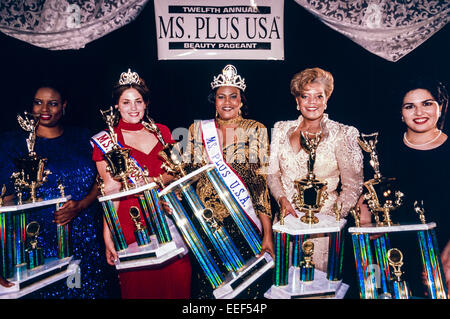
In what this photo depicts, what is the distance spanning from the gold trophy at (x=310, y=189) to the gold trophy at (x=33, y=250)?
154cm

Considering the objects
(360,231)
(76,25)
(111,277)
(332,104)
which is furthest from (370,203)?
(76,25)

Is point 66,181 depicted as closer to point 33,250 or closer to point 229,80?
point 33,250

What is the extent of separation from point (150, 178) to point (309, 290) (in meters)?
1.15

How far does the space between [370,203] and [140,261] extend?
1300 millimetres

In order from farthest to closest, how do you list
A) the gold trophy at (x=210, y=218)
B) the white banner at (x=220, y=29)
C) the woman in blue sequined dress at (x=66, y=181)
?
the white banner at (x=220, y=29)
the woman in blue sequined dress at (x=66, y=181)
the gold trophy at (x=210, y=218)

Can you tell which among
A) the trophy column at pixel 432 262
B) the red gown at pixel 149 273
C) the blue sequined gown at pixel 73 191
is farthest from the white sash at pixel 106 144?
the trophy column at pixel 432 262

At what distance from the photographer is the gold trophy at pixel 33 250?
178 centimetres

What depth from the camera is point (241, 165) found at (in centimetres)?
227

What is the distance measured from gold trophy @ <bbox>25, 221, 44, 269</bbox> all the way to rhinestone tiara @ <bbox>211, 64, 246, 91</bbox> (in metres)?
1.47

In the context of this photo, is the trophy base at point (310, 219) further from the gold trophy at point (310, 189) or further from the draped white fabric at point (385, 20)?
the draped white fabric at point (385, 20)

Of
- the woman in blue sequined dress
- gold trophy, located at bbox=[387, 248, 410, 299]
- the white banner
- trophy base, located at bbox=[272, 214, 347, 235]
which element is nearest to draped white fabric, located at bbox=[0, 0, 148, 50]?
the white banner

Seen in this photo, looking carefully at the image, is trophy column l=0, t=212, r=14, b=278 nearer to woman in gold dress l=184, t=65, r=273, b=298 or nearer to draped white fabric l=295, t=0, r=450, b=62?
woman in gold dress l=184, t=65, r=273, b=298

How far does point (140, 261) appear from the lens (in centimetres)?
168

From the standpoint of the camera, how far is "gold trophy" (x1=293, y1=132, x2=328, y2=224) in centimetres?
164
